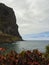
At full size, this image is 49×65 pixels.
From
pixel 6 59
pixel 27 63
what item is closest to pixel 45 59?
pixel 27 63

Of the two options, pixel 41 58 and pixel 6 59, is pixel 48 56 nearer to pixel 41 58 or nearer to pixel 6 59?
pixel 41 58

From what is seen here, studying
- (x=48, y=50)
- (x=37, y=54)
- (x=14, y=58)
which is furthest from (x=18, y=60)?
(x=48, y=50)

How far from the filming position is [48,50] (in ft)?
43.7

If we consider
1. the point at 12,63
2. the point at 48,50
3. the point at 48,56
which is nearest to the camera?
the point at 12,63

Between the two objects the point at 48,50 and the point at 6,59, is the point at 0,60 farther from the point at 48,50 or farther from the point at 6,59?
the point at 48,50

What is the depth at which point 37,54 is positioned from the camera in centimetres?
1115

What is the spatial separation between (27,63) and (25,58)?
1.09ft

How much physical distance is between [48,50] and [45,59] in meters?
2.55

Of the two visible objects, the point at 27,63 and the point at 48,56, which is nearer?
the point at 27,63

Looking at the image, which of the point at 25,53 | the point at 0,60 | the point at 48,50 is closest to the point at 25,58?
the point at 25,53

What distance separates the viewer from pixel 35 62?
10430 mm

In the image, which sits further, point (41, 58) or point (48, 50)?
point (48, 50)

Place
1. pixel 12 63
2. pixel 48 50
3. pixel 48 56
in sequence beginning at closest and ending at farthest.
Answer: pixel 12 63, pixel 48 56, pixel 48 50

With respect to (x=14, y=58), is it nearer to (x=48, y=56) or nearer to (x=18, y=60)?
(x=18, y=60)
